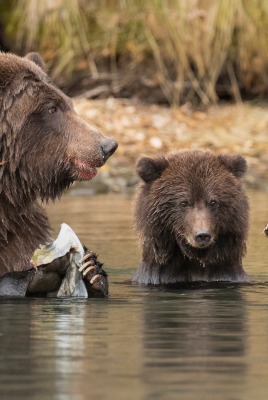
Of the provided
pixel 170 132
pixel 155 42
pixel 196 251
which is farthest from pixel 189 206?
pixel 155 42

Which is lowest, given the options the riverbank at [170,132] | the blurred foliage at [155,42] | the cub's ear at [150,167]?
the cub's ear at [150,167]

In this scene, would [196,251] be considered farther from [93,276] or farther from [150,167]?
[93,276]

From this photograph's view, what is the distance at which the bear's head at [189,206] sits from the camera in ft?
33.1

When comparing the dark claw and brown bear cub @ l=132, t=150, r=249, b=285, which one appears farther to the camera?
brown bear cub @ l=132, t=150, r=249, b=285

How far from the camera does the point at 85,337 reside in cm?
700

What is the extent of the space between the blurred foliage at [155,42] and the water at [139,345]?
35.2 feet

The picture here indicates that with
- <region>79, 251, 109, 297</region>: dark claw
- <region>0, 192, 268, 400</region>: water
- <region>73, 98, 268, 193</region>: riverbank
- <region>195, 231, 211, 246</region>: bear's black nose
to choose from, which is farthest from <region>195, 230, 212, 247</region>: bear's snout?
<region>73, 98, 268, 193</region>: riverbank

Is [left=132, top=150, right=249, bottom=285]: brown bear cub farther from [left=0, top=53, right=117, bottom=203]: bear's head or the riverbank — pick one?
the riverbank

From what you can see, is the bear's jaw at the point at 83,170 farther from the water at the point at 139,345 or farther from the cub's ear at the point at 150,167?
the cub's ear at the point at 150,167

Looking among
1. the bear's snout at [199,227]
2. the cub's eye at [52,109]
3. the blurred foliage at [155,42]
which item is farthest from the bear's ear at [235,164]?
the blurred foliage at [155,42]

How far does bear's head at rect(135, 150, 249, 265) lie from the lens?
10.1 metres

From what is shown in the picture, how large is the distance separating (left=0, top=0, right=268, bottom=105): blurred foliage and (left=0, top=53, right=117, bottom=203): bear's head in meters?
11.9

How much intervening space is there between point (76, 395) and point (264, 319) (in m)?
2.61

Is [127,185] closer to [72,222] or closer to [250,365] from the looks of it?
[72,222]
